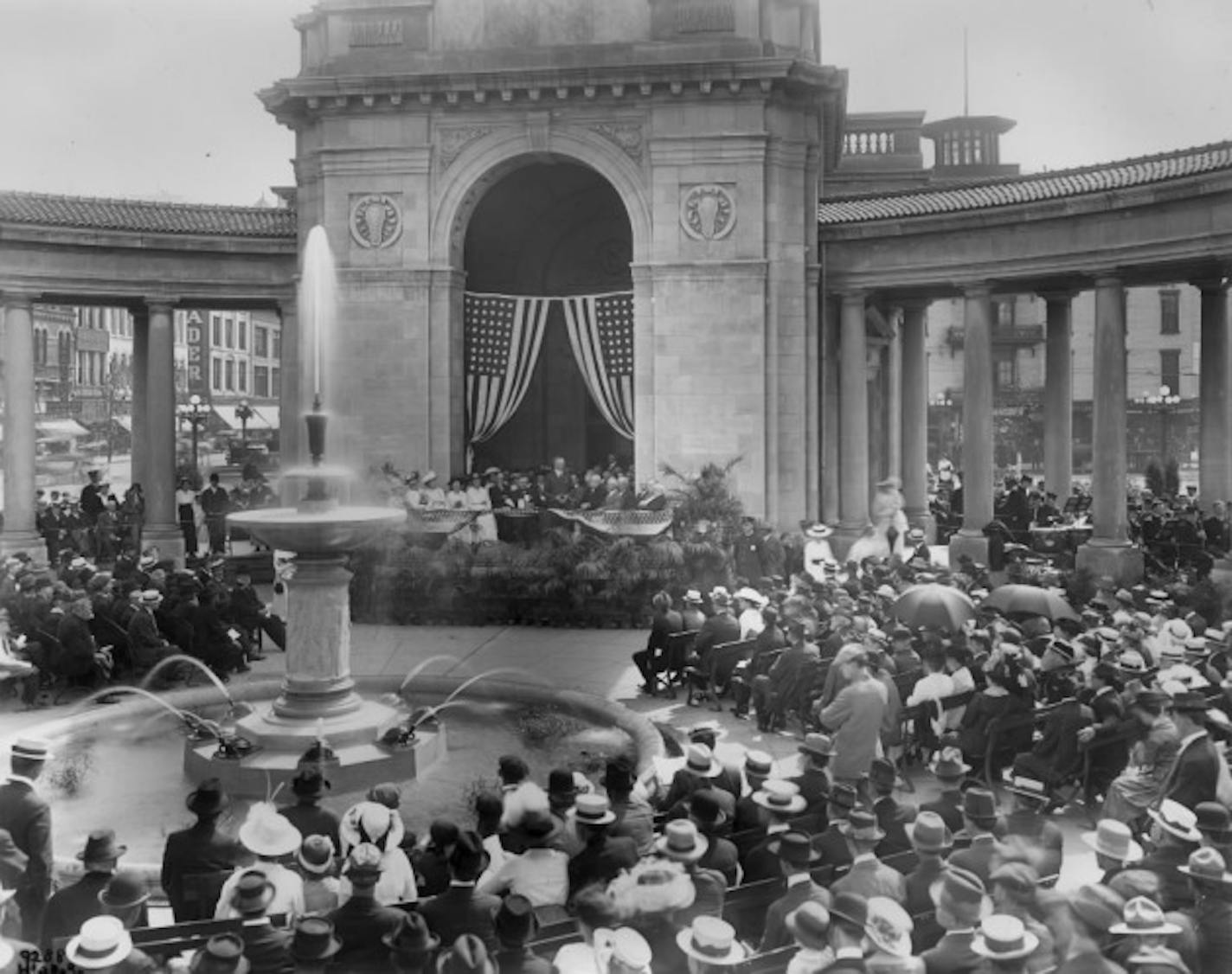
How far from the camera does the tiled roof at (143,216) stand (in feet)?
90.9

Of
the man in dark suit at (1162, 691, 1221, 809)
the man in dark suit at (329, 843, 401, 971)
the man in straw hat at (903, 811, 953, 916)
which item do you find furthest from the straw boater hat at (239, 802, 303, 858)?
the man in dark suit at (1162, 691, 1221, 809)

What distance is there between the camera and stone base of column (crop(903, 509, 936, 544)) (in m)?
32.5

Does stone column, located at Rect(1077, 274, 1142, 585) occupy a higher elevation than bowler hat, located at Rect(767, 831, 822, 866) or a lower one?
higher

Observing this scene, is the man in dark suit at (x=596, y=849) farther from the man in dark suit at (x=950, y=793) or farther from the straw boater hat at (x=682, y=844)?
the man in dark suit at (x=950, y=793)

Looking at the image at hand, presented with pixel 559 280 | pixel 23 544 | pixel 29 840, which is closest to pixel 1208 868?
pixel 29 840

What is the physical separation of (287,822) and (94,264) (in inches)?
946

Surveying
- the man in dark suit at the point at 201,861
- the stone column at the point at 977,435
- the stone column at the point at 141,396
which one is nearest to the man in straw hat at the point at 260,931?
the man in dark suit at the point at 201,861

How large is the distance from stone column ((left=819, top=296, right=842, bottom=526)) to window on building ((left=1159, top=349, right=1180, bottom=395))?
43.8 metres

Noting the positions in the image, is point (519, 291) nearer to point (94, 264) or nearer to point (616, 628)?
point (94, 264)

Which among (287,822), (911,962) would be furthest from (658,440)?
(911,962)

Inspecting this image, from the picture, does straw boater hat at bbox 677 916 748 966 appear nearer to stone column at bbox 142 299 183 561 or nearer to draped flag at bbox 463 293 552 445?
draped flag at bbox 463 293 552 445

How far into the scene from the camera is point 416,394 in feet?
92.3

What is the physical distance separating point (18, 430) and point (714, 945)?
26.0m

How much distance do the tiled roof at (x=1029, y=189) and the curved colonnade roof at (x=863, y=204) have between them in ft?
0.07
